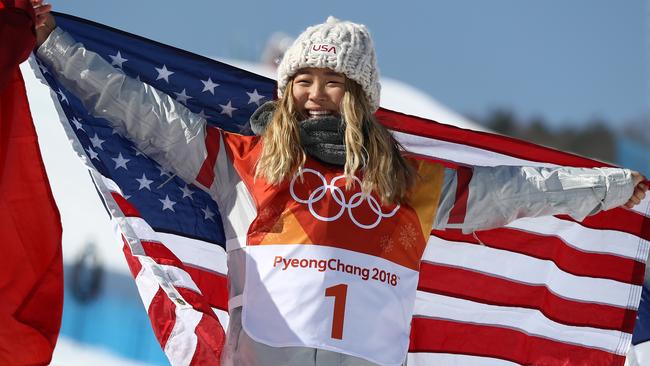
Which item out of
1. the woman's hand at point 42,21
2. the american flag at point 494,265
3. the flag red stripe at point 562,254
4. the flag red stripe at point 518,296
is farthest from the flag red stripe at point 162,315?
the flag red stripe at point 562,254

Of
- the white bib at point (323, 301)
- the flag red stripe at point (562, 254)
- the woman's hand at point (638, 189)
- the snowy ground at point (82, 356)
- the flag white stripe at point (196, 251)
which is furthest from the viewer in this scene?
the snowy ground at point (82, 356)

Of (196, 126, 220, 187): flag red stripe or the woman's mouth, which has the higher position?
the woman's mouth

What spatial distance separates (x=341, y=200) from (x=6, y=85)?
1039mm

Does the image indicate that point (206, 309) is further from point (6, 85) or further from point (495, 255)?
point (495, 255)

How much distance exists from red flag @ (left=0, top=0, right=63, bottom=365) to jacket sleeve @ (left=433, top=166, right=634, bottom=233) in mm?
1240

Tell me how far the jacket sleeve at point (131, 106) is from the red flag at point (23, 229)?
0.20m

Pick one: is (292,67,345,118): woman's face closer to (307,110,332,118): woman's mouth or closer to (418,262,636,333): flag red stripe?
(307,110,332,118): woman's mouth

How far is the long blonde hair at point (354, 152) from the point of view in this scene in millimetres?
3479

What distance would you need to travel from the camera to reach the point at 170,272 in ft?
11.9

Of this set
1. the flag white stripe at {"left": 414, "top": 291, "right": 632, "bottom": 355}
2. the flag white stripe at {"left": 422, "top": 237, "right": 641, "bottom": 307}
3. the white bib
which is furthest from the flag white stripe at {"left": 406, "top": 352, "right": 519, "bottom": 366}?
Result: the white bib

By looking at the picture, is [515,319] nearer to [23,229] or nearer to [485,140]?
[485,140]

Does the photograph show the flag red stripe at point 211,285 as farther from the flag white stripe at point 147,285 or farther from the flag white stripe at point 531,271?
the flag white stripe at point 531,271

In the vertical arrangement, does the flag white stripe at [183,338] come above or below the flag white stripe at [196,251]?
below

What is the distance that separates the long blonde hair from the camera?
11.4 ft
